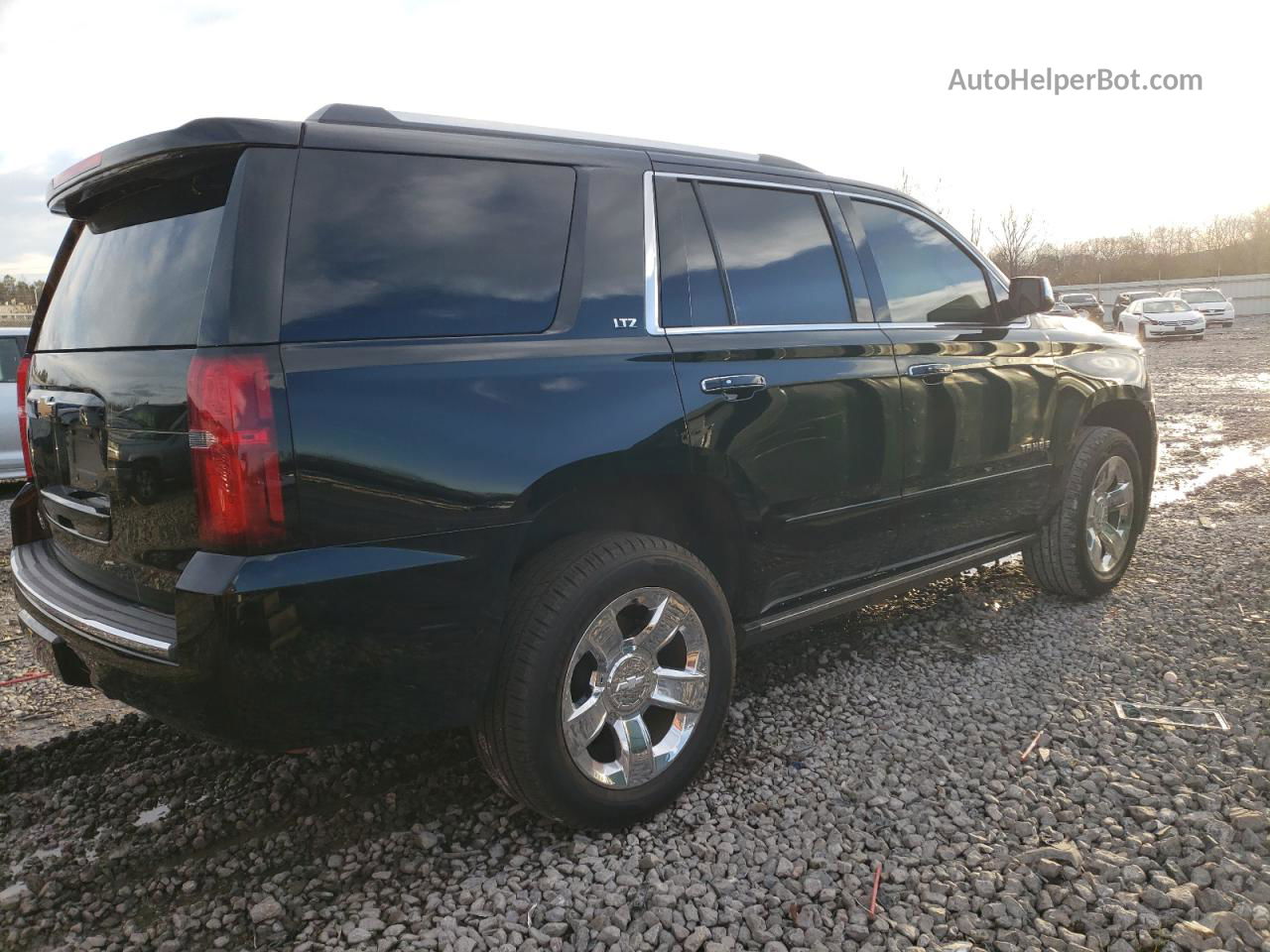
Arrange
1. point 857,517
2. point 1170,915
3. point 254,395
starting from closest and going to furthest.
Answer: point 254,395 < point 1170,915 < point 857,517

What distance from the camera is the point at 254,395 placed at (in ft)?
6.79

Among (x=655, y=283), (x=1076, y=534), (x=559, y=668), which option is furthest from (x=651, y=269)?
(x=1076, y=534)

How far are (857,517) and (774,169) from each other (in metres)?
1.27

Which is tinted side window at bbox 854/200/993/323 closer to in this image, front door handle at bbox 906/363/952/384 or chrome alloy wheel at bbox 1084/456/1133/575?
front door handle at bbox 906/363/952/384

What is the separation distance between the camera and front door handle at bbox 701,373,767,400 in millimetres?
2850

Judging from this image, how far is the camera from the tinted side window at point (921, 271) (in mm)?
3686

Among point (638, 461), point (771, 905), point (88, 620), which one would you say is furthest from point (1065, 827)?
point (88, 620)

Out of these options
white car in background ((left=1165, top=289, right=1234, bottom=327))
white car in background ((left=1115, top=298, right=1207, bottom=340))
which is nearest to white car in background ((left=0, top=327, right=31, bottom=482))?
white car in background ((left=1115, top=298, right=1207, bottom=340))

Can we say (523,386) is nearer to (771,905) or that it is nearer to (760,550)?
(760,550)

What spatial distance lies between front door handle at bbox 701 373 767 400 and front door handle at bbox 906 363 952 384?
837 millimetres

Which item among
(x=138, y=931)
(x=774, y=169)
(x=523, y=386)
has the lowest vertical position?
(x=138, y=931)

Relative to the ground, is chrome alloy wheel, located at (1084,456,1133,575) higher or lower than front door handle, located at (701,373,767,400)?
lower

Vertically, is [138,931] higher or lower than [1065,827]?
higher

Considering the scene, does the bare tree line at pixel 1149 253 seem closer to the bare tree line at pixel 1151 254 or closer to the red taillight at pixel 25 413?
the bare tree line at pixel 1151 254
